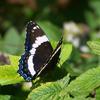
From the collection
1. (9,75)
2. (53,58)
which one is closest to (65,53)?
(53,58)

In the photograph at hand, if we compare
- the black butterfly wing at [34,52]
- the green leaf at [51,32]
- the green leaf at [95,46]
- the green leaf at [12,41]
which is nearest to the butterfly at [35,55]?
the black butterfly wing at [34,52]

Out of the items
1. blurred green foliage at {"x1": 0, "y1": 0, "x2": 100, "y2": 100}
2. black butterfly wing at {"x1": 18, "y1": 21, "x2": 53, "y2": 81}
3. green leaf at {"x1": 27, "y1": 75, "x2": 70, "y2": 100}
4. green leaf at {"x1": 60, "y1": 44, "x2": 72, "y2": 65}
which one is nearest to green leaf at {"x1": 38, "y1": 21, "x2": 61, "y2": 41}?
blurred green foliage at {"x1": 0, "y1": 0, "x2": 100, "y2": 100}

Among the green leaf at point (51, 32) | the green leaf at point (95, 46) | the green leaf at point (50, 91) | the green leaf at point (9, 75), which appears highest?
the green leaf at point (51, 32)

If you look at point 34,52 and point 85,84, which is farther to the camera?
point 34,52

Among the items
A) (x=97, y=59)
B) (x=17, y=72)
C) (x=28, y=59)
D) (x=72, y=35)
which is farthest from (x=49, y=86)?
(x=72, y=35)

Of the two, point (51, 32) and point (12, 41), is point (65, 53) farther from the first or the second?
point (12, 41)

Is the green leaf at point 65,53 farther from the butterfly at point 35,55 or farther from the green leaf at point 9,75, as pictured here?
the green leaf at point 9,75
